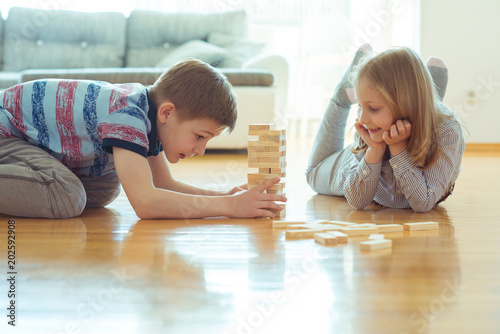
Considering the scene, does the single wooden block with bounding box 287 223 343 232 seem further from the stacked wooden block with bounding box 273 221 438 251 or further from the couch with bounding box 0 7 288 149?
the couch with bounding box 0 7 288 149

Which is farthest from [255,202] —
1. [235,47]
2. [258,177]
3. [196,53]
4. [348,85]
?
[235,47]

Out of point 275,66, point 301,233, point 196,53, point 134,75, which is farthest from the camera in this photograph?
point 196,53

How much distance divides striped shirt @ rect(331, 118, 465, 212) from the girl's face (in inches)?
3.2

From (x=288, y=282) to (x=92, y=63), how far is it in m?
3.46

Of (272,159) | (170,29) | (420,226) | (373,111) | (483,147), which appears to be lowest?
(483,147)

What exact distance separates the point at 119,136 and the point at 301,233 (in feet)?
1.56

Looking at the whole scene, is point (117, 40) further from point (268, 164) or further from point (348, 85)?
point (268, 164)

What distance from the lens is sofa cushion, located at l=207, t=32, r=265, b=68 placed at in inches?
149

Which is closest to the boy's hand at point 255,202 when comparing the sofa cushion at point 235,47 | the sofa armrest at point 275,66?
the sofa armrest at point 275,66

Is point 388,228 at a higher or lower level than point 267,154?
lower

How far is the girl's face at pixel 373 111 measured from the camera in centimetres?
136

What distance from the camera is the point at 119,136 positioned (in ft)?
4.11

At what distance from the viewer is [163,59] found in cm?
387

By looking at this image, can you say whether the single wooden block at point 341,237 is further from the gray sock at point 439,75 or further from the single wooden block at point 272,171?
the gray sock at point 439,75
